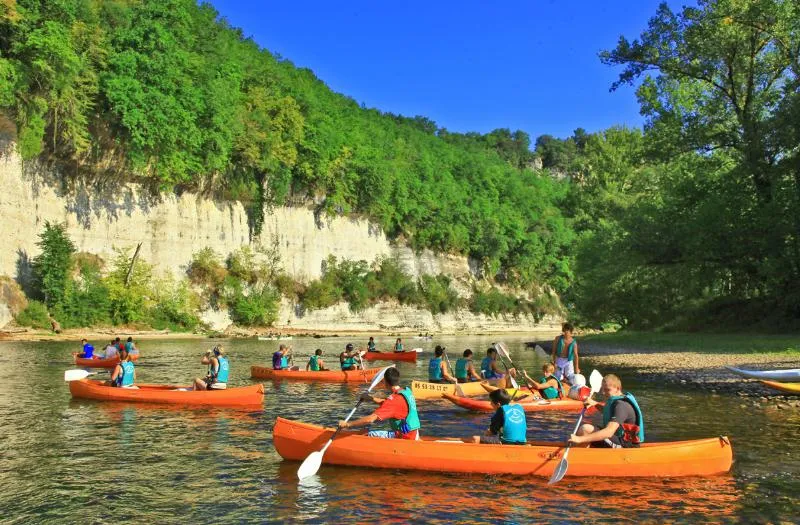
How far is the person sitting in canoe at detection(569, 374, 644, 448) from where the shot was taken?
9.97 metres

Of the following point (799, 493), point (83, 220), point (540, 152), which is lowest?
point (799, 493)

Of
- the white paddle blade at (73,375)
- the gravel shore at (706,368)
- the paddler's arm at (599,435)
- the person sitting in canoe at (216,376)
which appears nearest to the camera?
the paddler's arm at (599,435)

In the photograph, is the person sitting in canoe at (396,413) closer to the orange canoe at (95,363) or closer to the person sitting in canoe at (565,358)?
the person sitting in canoe at (565,358)

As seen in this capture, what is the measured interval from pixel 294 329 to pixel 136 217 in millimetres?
16301

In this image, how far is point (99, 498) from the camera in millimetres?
9219

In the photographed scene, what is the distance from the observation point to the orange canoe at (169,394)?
16688 mm

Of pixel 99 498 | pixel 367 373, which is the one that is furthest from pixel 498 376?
pixel 99 498

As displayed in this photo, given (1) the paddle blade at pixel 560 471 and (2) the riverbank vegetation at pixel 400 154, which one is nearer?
(1) the paddle blade at pixel 560 471

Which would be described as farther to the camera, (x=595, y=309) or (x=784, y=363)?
(x=595, y=309)

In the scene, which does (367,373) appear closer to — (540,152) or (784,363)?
(784,363)

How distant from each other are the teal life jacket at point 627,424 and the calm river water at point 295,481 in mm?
648

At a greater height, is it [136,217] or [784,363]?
[136,217]

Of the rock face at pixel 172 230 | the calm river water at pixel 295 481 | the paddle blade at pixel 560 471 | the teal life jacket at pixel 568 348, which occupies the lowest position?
the calm river water at pixel 295 481

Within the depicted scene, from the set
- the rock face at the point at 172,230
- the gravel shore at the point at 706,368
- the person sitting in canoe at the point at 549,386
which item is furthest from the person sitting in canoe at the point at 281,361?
the rock face at the point at 172,230
